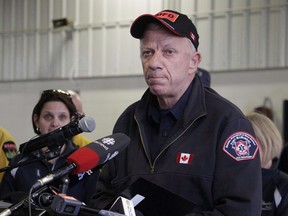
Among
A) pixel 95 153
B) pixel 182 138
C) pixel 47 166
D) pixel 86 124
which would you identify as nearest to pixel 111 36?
pixel 47 166

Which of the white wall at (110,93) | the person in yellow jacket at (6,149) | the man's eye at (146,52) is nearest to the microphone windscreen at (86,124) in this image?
the man's eye at (146,52)

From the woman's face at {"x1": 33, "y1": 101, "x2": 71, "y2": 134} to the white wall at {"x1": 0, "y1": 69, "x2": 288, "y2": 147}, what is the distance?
12.9 feet

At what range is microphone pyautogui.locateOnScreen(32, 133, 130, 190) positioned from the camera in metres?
1.23

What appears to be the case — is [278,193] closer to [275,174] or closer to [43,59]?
[275,174]

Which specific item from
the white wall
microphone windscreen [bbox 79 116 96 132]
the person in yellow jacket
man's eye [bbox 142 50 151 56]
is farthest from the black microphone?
the white wall

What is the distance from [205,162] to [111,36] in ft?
21.0

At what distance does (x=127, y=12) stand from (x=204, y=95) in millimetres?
6108

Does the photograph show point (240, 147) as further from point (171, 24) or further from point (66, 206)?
point (66, 206)

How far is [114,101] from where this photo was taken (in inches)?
306

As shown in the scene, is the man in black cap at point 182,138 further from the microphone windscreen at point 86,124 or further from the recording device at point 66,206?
the recording device at point 66,206

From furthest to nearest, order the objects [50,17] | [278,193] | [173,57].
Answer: [50,17]
[278,193]
[173,57]

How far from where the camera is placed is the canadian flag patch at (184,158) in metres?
1.68

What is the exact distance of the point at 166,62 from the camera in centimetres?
174

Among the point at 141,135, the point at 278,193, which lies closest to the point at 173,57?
the point at 141,135
